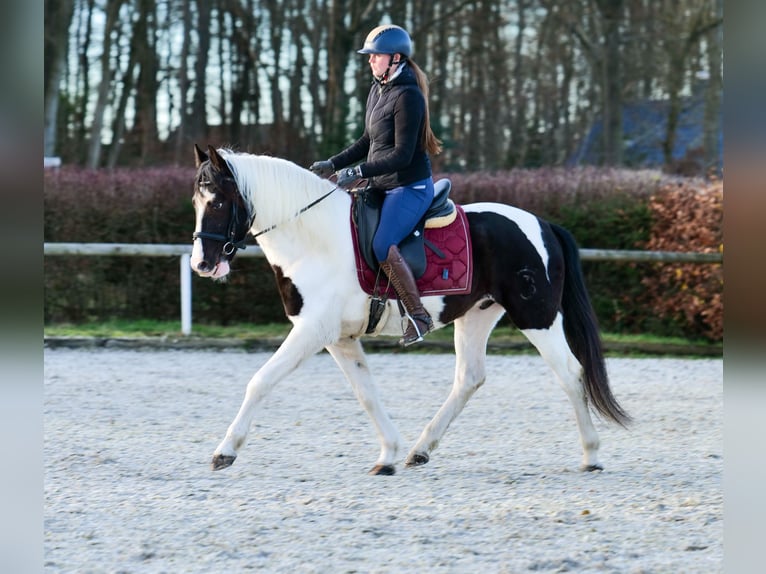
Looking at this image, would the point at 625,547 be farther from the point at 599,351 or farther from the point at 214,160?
the point at 214,160

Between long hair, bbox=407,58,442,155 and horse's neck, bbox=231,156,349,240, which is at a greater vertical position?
long hair, bbox=407,58,442,155

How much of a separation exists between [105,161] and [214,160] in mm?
18914

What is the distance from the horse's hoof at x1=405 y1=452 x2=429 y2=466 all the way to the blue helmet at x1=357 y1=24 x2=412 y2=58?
228 cm

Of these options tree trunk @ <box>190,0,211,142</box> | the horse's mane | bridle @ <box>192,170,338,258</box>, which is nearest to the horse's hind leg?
the horse's mane

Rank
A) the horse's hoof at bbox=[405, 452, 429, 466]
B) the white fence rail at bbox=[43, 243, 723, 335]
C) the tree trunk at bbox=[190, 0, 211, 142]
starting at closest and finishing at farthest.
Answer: the horse's hoof at bbox=[405, 452, 429, 466] → the white fence rail at bbox=[43, 243, 723, 335] → the tree trunk at bbox=[190, 0, 211, 142]

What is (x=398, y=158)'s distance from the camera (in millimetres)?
5094

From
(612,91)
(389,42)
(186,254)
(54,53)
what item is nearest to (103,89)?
(54,53)

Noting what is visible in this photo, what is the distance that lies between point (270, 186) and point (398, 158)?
2.33ft

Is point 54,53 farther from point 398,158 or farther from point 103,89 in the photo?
point 398,158

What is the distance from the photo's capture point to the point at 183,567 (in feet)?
11.8

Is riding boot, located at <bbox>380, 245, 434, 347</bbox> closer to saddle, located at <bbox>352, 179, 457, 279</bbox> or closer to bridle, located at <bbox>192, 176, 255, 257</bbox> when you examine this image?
saddle, located at <bbox>352, 179, 457, 279</bbox>

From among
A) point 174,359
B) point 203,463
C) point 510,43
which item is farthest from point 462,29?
point 203,463

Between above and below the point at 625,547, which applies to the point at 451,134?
above

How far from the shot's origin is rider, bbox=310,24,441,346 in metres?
5.11
